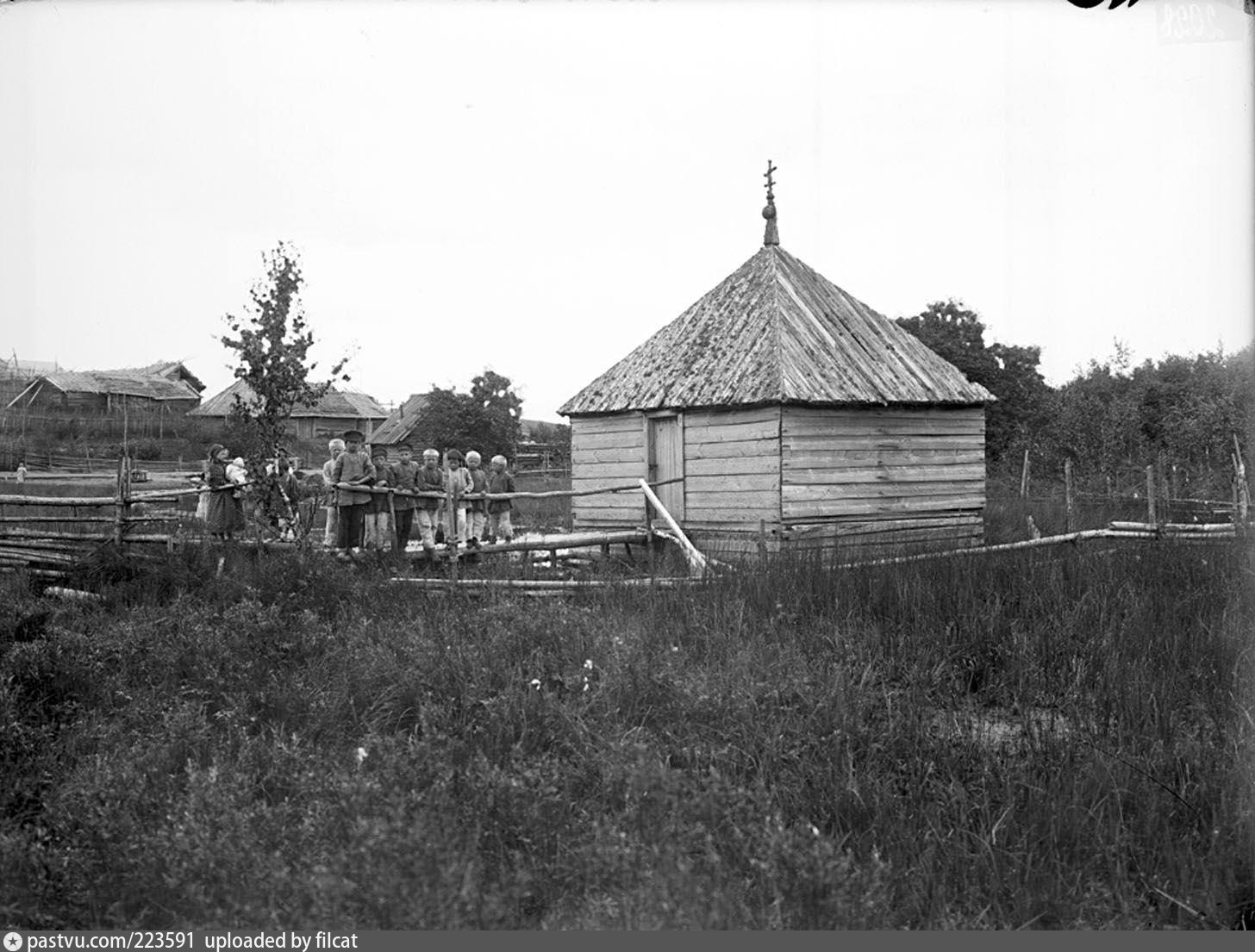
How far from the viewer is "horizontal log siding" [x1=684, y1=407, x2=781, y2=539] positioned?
511 inches

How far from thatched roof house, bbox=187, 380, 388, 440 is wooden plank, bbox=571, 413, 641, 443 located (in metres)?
27.8

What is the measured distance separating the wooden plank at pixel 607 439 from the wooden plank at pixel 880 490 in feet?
9.15

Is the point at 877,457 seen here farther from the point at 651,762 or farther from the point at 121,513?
the point at 651,762

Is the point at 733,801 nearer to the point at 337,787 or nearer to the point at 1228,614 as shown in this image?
the point at 337,787

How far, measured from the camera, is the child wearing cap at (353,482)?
1078 centimetres

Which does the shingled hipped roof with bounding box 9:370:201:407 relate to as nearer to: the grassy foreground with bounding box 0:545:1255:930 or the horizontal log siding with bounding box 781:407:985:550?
the horizontal log siding with bounding box 781:407:985:550

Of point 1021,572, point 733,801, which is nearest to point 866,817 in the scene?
point 733,801

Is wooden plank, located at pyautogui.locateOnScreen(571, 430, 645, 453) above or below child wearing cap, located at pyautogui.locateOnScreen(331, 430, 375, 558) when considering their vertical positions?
above

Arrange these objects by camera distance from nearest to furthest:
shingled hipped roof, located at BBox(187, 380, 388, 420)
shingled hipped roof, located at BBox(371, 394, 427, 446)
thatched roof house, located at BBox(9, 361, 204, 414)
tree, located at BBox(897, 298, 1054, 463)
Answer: tree, located at BBox(897, 298, 1054, 463), thatched roof house, located at BBox(9, 361, 204, 414), shingled hipped roof, located at BBox(371, 394, 427, 446), shingled hipped roof, located at BBox(187, 380, 388, 420)

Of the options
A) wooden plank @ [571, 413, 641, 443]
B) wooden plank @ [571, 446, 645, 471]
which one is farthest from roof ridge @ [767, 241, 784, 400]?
wooden plank @ [571, 446, 645, 471]

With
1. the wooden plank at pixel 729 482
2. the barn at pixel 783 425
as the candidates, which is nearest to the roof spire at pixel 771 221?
the barn at pixel 783 425

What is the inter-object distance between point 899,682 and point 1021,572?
2.93 meters

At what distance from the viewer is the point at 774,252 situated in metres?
15.8

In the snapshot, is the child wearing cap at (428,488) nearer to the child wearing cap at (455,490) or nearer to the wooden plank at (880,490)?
the child wearing cap at (455,490)
